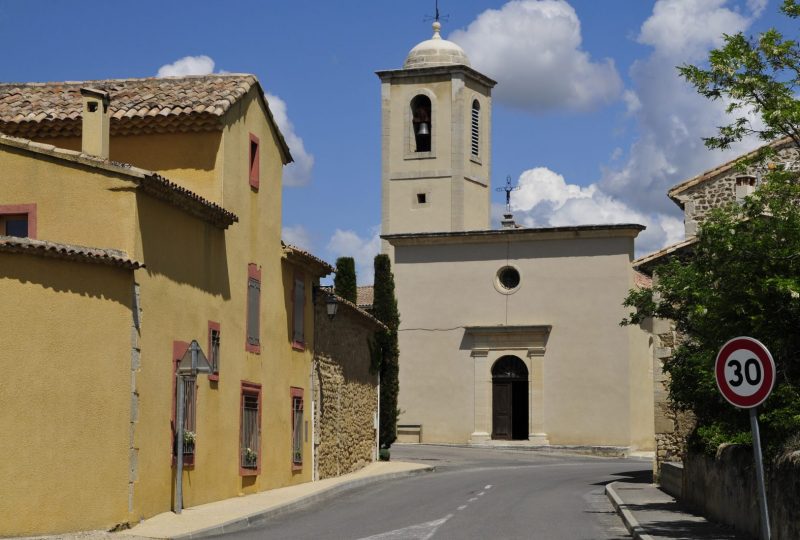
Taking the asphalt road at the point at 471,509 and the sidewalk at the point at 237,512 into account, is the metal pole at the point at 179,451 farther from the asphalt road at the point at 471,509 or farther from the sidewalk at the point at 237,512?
the asphalt road at the point at 471,509

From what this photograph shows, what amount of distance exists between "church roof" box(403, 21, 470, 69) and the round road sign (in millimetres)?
46933

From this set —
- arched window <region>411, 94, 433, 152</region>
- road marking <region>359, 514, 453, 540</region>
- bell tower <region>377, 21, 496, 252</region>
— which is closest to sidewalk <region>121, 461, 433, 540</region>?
road marking <region>359, 514, 453, 540</region>

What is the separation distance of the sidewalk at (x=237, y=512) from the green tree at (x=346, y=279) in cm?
938

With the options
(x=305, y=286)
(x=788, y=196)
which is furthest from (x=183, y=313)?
(x=788, y=196)

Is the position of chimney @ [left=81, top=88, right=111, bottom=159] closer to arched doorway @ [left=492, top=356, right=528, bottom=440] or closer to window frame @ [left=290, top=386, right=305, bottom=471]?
window frame @ [left=290, top=386, right=305, bottom=471]

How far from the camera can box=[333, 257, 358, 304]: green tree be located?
123 feet

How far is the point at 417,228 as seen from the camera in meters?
57.3

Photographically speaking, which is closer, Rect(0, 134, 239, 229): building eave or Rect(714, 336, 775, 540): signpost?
Rect(714, 336, 775, 540): signpost

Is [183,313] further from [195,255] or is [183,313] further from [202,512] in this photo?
[202,512]

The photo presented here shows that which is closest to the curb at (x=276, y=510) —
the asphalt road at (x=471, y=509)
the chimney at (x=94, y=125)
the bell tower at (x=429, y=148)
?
the asphalt road at (x=471, y=509)

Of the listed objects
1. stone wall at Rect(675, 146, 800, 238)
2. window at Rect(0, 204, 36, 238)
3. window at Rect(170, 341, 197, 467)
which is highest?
stone wall at Rect(675, 146, 800, 238)

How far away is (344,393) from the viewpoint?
103 ft

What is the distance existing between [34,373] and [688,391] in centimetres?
1166

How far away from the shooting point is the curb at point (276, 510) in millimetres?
17219
